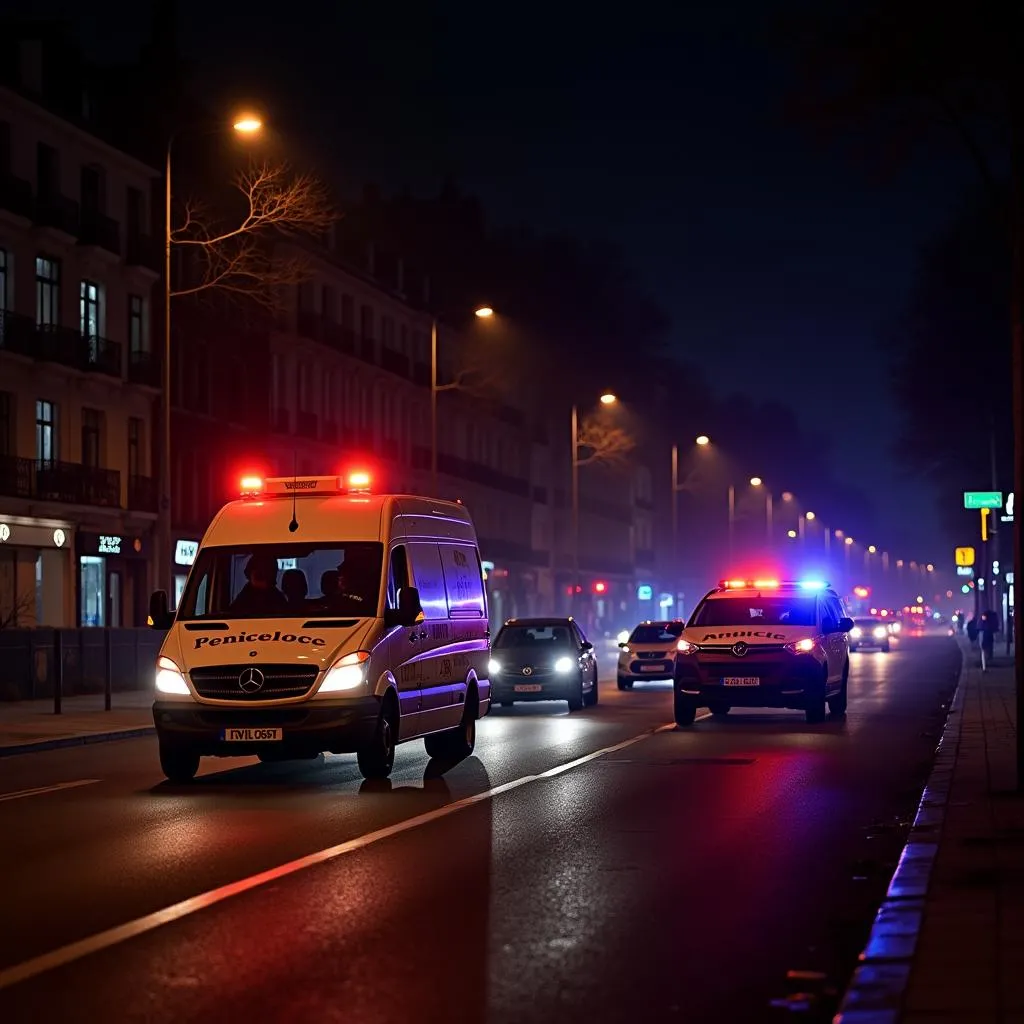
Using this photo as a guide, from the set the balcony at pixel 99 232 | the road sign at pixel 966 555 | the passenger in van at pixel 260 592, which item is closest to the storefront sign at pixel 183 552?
the balcony at pixel 99 232

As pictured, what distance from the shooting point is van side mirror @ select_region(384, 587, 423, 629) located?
58.6 feet

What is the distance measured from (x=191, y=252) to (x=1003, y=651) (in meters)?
34.8

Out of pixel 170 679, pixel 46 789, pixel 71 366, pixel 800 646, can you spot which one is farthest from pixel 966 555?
pixel 46 789

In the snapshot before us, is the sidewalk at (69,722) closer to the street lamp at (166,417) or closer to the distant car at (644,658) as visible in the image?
the street lamp at (166,417)

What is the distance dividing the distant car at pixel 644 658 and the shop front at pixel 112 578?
51.4ft

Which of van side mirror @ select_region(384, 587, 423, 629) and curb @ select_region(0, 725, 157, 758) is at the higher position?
van side mirror @ select_region(384, 587, 423, 629)

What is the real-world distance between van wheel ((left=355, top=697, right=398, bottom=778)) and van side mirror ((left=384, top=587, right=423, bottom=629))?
2.32 feet

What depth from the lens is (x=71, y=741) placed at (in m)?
24.8

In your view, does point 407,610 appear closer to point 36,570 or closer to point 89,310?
point 36,570

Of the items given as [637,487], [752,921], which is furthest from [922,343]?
[637,487]

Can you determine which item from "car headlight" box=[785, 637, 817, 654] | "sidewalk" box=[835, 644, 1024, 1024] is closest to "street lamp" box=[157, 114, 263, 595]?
"car headlight" box=[785, 637, 817, 654]

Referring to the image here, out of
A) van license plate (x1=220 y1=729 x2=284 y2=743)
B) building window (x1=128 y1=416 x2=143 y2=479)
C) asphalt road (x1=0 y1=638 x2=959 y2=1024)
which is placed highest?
building window (x1=128 y1=416 x2=143 y2=479)

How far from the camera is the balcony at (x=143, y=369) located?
54.4 metres

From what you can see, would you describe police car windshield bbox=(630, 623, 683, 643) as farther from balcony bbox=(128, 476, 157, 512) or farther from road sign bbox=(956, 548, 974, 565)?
balcony bbox=(128, 476, 157, 512)
